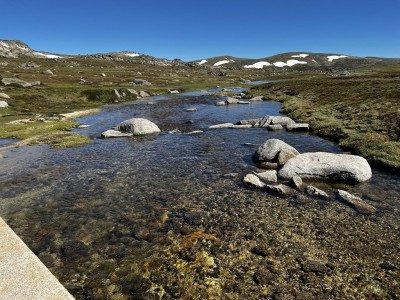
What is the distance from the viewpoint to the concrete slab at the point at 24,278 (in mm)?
9008

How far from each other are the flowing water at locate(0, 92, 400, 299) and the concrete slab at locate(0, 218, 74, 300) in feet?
5.65

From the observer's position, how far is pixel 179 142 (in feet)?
114

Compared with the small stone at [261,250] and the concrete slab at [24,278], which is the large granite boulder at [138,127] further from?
the small stone at [261,250]

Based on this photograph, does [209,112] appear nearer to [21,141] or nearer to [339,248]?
[21,141]

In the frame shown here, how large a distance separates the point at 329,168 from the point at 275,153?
5.25 m

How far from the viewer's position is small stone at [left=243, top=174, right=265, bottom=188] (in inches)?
797

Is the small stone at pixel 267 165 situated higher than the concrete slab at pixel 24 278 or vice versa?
the concrete slab at pixel 24 278

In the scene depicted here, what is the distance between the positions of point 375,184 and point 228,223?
37.1ft

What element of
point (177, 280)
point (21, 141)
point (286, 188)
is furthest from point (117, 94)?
point (177, 280)

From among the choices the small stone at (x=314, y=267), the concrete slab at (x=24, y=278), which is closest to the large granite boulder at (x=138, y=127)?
the concrete slab at (x=24, y=278)

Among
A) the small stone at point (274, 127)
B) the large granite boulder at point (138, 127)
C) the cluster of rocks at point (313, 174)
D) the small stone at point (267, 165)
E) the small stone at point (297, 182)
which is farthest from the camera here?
the small stone at point (274, 127)

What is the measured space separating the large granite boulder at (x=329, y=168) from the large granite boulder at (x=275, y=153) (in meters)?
2.26

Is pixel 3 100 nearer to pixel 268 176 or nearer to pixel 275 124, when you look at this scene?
pixel 275 124

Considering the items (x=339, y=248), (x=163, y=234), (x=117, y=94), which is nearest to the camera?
(x=339, y=248)
